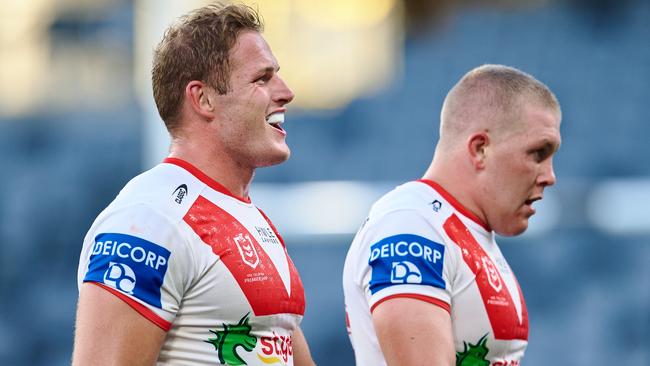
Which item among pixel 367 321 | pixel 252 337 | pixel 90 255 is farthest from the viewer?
pixel 367 321

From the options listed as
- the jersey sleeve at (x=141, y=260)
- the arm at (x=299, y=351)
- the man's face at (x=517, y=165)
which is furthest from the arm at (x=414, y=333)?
the jersey sleeve at (x=141, y=260)

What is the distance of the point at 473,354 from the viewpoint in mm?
3613

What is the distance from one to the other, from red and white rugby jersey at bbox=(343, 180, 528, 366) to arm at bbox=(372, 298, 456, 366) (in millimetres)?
33

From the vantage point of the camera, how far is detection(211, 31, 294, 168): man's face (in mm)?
3297

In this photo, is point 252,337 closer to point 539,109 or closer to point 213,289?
point 213,289

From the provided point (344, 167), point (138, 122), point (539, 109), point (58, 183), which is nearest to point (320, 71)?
point (344, 167)

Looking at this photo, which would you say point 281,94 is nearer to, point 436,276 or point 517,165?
point 436,276

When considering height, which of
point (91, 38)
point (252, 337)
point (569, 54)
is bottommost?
point (252, 337)

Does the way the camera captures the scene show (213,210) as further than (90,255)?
Yes

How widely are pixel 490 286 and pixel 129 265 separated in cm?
126

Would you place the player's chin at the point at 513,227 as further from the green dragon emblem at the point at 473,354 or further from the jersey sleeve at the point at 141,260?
the jersey sleeve at the point at 141,260

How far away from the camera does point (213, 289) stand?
3.07m

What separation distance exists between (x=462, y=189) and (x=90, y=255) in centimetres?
140

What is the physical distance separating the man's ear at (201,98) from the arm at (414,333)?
77 centimetres
